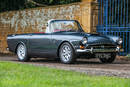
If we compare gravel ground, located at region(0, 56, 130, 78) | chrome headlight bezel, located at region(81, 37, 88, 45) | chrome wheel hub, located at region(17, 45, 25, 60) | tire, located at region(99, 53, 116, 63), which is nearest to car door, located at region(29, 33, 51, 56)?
chrome wheel hub, located at region(17, 45, 25, 60)

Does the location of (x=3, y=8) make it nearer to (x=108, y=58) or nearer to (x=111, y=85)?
(x=108, y=58)

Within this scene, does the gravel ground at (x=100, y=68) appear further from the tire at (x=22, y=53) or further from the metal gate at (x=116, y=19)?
the tire at (x=22, y=53)

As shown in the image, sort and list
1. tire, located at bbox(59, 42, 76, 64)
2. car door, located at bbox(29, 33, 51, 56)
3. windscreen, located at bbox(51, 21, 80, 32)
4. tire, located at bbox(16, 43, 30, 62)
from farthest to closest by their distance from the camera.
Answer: tire, located at bbox(16, 43, 30, 62) → windscreen, located at bbox(51, 21, 80, 32) → car door, located at bbox(29, 33, 51, 56) → tire, located at bbox(59, 42, 76, 64)

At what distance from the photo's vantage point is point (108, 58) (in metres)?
13.6

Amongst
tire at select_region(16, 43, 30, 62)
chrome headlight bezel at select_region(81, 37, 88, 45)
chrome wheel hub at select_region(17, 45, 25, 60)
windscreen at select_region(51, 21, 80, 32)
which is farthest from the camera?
chrome wheel hub at select_region(17, 45, 25, 60)

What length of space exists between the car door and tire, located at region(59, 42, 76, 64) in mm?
716

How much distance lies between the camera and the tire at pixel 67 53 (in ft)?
41.7

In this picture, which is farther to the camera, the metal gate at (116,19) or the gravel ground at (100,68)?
the metal gate at (116,19)

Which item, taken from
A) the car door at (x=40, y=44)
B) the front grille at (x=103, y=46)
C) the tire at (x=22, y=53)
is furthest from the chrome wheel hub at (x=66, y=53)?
the tire at (x=22, y=53)

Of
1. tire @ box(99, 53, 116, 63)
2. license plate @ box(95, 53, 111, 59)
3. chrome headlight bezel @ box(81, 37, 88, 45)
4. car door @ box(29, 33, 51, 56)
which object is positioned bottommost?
tire @ box(99, 53, 116, 63)

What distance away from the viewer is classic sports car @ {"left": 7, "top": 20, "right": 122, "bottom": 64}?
12562mm

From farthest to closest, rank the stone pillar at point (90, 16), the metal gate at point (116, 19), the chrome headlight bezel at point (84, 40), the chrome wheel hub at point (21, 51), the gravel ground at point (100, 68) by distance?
the stone pillar at point (90, 16) < the metal gate at point (116, 19) < the chrome wheel hub at point (21, 51) < the chrome headlight bezel at point (84, 40) < the gravel ground at point (100, 68)

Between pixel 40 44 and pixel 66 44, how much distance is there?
1.34m

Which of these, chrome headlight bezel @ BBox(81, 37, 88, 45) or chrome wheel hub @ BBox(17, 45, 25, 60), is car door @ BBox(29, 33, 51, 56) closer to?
chrome wheel hub @ BBox(17, 45, 25, 60)
